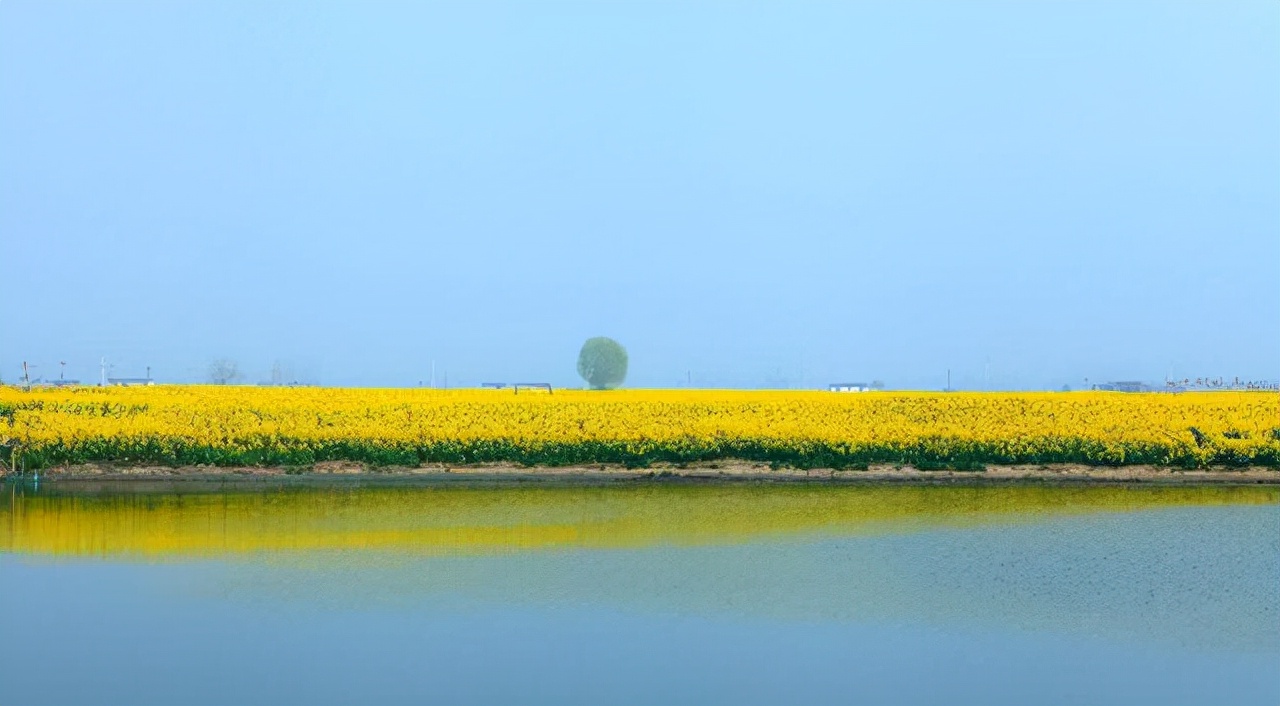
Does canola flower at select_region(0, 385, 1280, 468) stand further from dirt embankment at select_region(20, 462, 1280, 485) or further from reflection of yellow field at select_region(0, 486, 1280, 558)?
reflection of yellow field at select_region(0, 486, 1280, 558)

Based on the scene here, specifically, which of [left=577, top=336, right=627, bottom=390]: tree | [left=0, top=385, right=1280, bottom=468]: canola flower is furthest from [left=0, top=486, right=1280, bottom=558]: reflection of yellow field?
[left=577, top=336, right=627, bottom=390]: tree

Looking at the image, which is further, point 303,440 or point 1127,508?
point 303,440

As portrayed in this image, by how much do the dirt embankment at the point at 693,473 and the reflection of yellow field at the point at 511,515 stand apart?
1.75 feet

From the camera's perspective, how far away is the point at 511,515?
39.7 ft

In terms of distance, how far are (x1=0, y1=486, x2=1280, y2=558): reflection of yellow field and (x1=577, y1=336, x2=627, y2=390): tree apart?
18.2m

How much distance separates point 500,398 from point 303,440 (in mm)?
4308

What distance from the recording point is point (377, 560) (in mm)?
9266

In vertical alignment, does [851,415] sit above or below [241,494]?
above

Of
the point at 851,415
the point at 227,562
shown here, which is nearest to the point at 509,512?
the point at 227,562

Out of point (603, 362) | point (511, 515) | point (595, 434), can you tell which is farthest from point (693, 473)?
point (603, 362)

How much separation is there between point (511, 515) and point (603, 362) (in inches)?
830

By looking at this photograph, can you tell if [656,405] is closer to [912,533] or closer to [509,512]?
[509,512]

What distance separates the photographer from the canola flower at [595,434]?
15.6 metres

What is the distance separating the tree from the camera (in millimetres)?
33000
